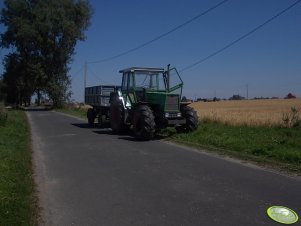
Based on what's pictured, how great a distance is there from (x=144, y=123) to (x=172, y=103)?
64.4 inches

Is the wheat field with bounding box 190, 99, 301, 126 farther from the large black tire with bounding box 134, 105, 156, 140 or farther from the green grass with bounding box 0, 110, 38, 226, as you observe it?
the green grass with bounding box 0, 110, 38, 226

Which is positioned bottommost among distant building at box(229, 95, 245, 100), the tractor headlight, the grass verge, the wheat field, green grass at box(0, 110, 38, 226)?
green grass at box(0, 110, 38, 226)

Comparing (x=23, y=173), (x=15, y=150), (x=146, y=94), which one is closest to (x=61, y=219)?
(x=23, y=173)

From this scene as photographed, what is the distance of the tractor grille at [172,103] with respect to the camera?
55.4 feet

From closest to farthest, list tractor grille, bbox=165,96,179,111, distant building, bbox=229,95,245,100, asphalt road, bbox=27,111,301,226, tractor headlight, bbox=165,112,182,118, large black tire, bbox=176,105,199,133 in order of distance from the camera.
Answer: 1. asphalt road, bbox=27,111,301,226
2. tractor headlight, bbox=165,112,182,118
3. tractor grille, bbox=165,96,179,111
4. large black tire, bbox=176,105,199,133
5. distant building, bbox=229,95,245,100

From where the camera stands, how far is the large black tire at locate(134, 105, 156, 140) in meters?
16.0

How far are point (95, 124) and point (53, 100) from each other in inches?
1369

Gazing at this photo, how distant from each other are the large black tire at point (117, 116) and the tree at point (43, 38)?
125ft

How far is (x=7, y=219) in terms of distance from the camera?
6020 mm

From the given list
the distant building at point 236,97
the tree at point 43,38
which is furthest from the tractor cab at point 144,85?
the distant building at point 236,97

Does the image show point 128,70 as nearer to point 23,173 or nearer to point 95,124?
point 95,124

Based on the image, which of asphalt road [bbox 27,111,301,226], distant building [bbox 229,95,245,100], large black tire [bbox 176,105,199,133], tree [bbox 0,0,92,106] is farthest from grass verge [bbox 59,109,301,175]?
distant building [bbox 229,95,245,100]

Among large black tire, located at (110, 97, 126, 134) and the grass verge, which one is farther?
large black tire, located at (110, 97, 126, 134)

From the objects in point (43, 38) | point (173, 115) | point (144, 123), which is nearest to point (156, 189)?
point (144, 123)
